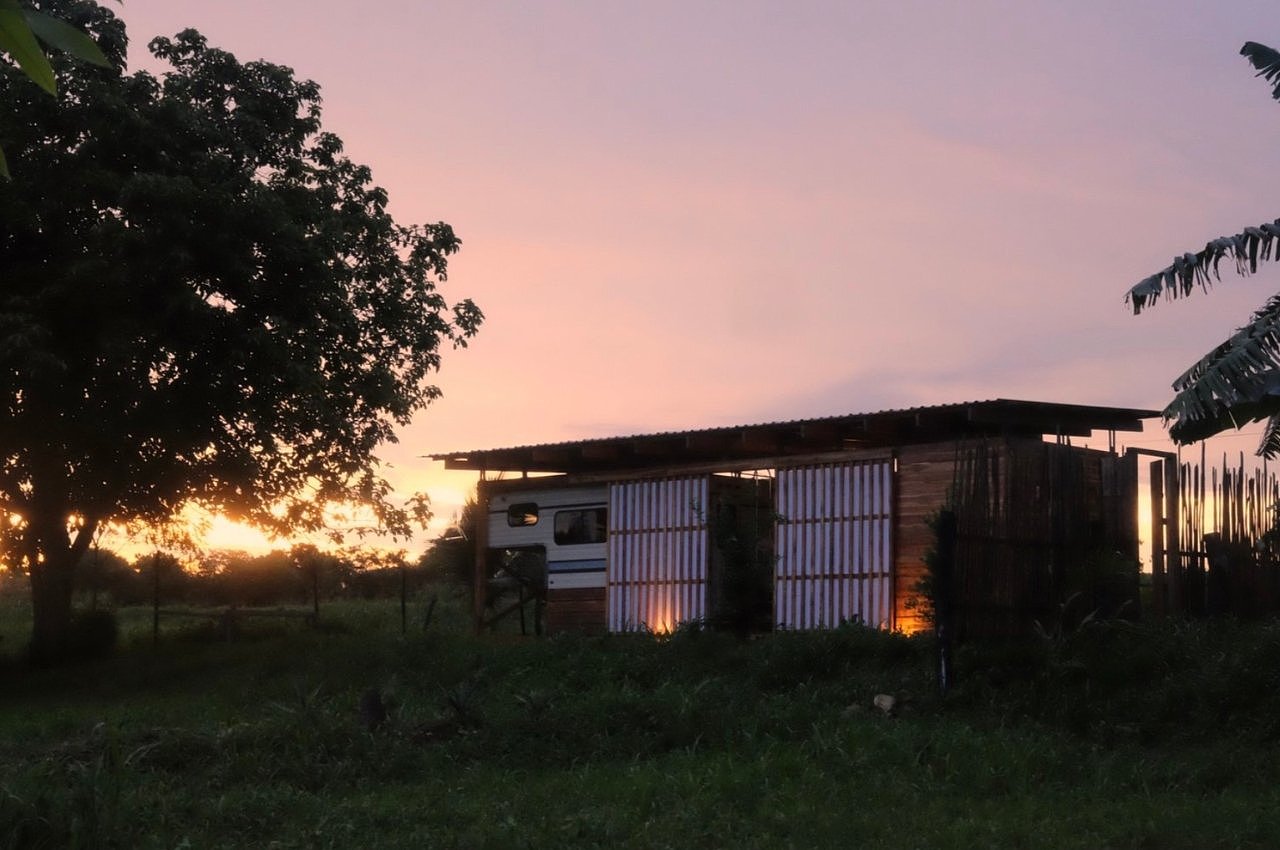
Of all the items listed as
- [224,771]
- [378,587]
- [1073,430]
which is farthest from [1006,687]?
[378,587]

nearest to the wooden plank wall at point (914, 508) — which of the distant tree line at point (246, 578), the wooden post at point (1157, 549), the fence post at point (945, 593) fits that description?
the wooden post at point (1157, 549)

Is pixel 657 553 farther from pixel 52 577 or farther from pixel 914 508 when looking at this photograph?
pixel 52 577

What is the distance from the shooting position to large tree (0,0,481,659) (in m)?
19.3

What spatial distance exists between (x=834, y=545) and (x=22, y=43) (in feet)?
54.8

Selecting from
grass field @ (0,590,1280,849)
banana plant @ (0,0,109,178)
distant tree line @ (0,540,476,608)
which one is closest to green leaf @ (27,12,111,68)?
banana plant @ (0,0,109,178)

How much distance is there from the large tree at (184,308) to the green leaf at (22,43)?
17346mm

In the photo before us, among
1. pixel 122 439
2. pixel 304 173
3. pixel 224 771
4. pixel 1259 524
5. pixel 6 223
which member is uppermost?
pixel 304 173

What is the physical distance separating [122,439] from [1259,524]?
15.8 metres

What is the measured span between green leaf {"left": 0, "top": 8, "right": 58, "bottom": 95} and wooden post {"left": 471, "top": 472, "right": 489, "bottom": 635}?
20850 mm

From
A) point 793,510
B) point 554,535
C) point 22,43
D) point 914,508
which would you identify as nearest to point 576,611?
point 554,535

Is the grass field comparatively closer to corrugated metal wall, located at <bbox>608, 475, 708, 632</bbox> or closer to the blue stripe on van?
corrugated metal wall, located at <bbox>608, 475, 708, 632</bbox>

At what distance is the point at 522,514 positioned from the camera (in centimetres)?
2273

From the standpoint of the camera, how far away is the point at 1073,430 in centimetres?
1778

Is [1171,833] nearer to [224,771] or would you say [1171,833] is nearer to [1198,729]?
[1198,729]
